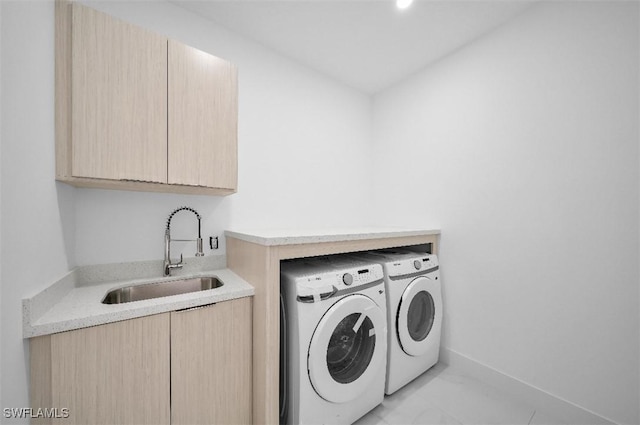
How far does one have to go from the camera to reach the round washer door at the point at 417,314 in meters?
1.61

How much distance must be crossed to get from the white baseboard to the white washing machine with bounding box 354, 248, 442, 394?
0.61ft

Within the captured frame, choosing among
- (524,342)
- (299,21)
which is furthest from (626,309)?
(299,21)

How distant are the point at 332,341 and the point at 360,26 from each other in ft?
7.12

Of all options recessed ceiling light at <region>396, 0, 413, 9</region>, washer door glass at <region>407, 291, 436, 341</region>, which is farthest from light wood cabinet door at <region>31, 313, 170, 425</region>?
recessed ceiling light at <region>396, 0, 413, 9</region>

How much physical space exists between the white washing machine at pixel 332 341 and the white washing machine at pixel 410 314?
0.12 metres

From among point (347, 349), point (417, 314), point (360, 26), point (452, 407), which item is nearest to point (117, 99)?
point (360, 26)

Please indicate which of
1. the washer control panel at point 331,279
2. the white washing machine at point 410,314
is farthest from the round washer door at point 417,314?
the washer control panel at point 331,279

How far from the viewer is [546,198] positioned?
58.8 inches

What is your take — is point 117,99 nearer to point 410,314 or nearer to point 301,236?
point 301,236

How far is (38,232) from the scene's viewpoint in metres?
0.96

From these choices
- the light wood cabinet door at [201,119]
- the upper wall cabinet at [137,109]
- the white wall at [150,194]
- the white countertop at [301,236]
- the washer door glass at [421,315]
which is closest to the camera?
the white wall at [150,194]

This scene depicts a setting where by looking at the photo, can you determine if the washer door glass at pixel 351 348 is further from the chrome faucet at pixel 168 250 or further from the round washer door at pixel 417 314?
the chrome faucet at pixel 168 250

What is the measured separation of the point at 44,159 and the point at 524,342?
9.17 feet

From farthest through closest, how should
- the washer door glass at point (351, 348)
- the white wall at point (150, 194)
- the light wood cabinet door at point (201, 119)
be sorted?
the washer door glass at point (351, 348), the light wood cabinet door at point (201, 119), the white wall at point (150, 194)
